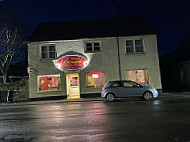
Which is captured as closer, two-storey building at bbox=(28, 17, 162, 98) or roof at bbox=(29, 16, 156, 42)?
two-storey building at bbox=(28, 17, 162, 98)

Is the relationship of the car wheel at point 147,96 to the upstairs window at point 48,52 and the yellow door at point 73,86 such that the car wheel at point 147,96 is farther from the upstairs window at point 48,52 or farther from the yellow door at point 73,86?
the upstairs window at point 48,52

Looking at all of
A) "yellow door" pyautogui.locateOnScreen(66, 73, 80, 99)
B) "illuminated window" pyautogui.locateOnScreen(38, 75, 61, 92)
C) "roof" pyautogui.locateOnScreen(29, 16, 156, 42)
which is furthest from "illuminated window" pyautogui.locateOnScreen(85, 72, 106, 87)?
"roof" pyautogui.locateOnScreen(29, 16, 156, 42)

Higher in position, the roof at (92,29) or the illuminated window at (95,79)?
the roof at (92,29)

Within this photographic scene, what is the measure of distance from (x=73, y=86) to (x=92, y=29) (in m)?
6.78

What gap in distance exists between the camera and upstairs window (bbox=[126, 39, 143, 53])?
16.8 m

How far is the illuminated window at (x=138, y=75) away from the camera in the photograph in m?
16.4

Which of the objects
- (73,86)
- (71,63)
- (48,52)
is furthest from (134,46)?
(48,52)

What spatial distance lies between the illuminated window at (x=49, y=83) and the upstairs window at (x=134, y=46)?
791 centimetres

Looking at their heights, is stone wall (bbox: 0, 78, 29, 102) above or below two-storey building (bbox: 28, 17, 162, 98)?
below

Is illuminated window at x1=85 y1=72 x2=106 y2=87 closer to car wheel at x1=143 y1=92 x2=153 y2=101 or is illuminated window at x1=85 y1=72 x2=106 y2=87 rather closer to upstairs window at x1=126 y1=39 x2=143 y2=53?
upstairs window at x1=126 y1=39 x2=143 y2=53

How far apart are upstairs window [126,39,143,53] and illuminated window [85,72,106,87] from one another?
3858 mm

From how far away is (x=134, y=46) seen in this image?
55.0ft

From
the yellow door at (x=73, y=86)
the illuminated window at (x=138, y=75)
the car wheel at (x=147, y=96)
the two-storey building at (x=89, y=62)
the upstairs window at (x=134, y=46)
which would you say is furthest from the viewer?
the upstairs window at (x=134, y=46)

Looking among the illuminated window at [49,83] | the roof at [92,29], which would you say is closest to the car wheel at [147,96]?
the roof at [92,29]
